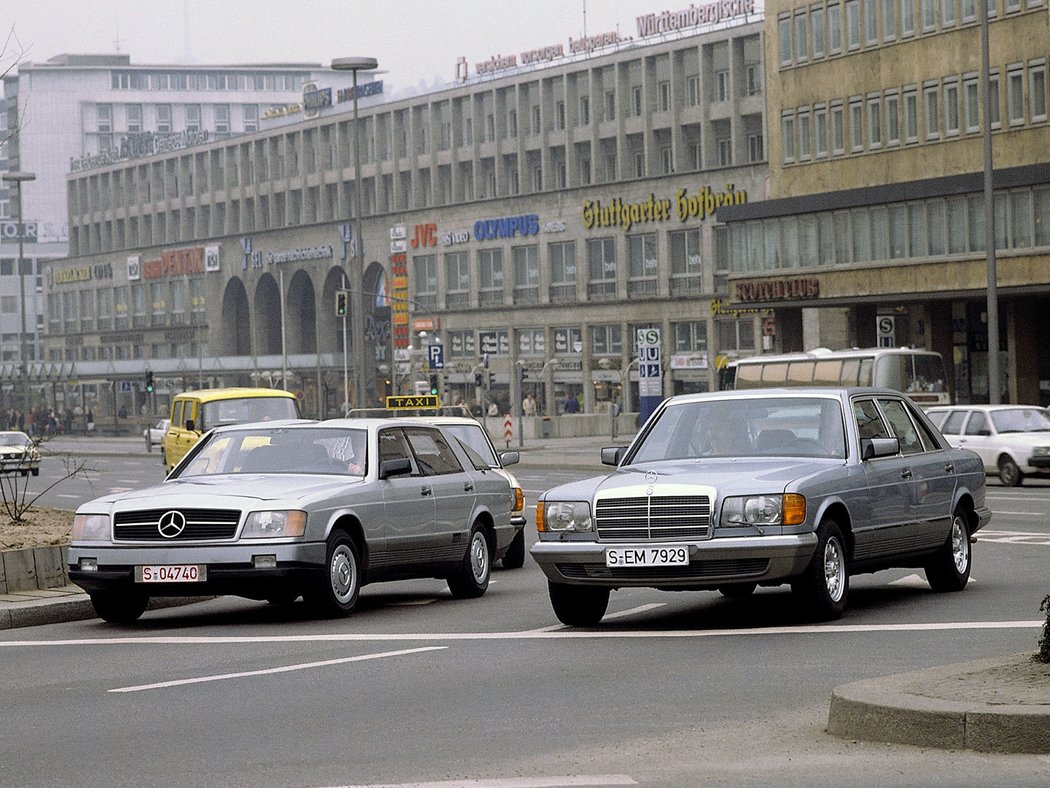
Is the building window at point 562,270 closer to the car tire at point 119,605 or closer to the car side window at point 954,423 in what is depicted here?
the car side window at point 954,423

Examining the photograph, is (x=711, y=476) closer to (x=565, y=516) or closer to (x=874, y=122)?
(x=565, y=516)

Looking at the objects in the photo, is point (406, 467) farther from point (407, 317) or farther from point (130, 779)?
point (407, 317)

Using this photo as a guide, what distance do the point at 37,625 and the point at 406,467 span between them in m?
2.98

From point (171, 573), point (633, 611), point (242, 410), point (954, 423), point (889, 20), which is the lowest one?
point (633, 611)

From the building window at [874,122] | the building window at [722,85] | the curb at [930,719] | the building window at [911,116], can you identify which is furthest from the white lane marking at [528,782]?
the building window at [722,85]

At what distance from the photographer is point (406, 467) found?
15594 mm

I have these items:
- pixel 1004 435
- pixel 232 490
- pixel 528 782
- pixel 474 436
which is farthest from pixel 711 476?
pixel 1004 435

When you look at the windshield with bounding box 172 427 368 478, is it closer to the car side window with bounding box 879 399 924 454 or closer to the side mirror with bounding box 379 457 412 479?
the side mirror with bounding box 379 457 412 479

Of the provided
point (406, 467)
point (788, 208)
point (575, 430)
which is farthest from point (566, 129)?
point (406, 467)

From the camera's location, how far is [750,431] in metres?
A: 14.1

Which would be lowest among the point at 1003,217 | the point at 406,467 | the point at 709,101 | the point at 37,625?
the point at 37,625

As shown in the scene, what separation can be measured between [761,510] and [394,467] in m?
3.65

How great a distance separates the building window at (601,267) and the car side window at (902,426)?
8160 cm

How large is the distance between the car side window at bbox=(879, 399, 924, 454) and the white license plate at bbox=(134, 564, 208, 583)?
5.10 m
